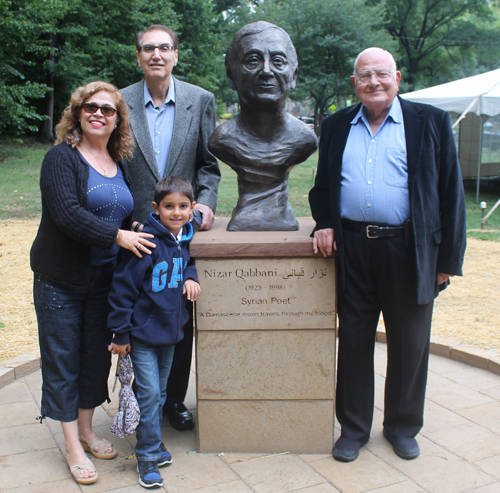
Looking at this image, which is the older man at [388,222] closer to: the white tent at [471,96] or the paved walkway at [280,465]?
the paved walkway at [280,465]

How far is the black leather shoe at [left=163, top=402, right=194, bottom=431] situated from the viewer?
11.2 feet

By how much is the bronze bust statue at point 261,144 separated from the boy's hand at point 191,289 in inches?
23.3

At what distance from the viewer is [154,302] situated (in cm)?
267

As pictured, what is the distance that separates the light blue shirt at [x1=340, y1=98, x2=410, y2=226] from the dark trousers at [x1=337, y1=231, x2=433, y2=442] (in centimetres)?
13

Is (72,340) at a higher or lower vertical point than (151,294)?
lower

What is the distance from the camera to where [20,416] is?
3.59 m

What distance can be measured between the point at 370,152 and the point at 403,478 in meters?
1.65

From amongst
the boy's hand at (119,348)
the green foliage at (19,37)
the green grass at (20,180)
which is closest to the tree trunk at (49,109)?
the green grass at (20,180)

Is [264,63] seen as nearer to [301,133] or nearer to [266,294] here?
[301,133]

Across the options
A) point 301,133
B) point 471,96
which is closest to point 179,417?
point 301,133

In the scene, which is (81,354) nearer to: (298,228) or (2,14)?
(298,228)

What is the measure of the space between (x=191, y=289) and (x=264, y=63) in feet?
4.10

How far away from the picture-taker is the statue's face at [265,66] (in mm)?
3008

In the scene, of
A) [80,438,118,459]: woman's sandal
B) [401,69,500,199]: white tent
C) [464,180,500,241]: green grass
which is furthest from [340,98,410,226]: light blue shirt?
[401,69,500,199]: white tent
